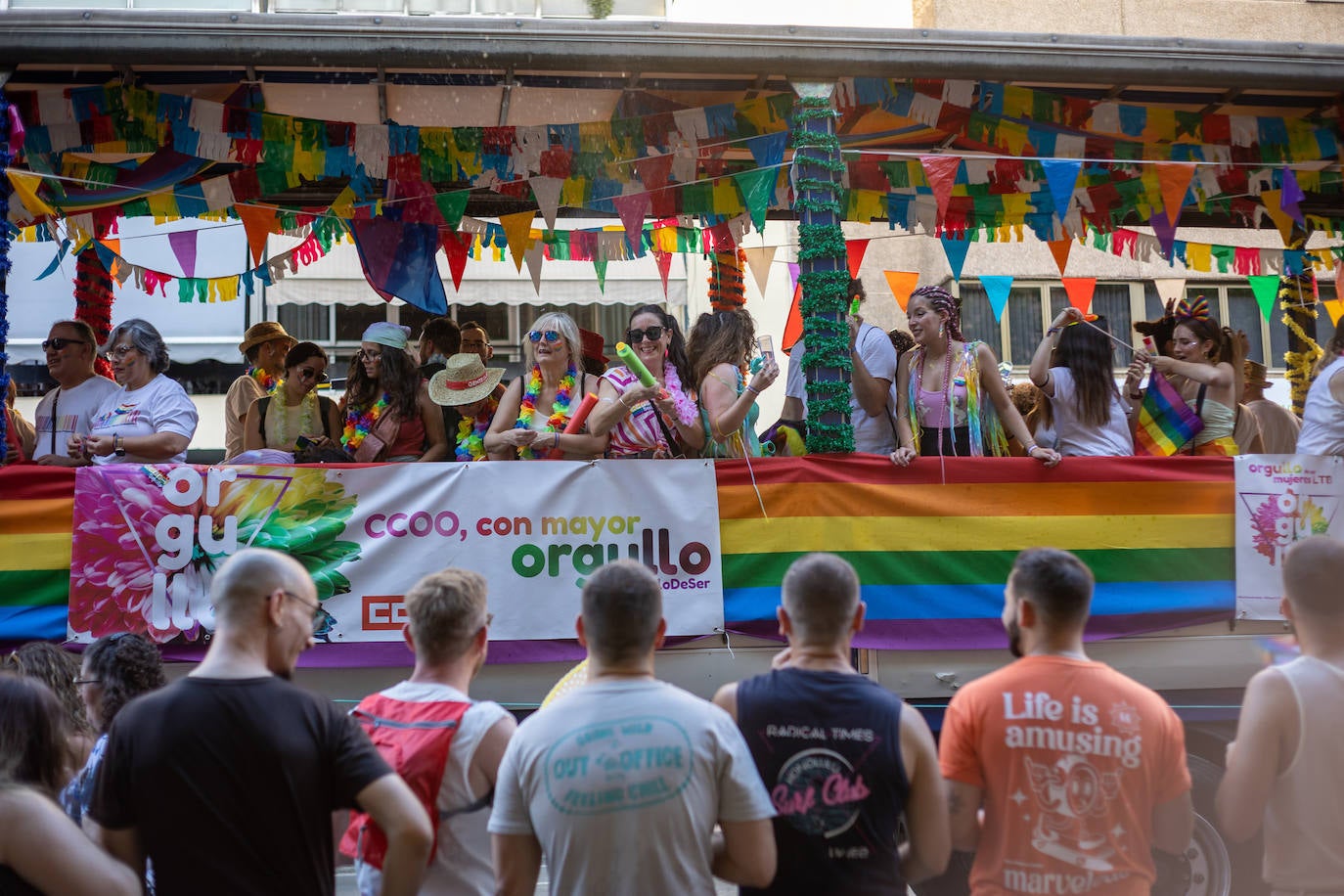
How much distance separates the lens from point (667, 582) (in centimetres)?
534

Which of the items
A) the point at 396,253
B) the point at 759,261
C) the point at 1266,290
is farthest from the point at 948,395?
the point at 1266,290

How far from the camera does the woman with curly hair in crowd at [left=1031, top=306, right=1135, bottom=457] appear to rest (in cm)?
609

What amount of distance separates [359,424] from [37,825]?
383 cm

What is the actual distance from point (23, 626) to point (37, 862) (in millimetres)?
2679

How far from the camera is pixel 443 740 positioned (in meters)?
3.08

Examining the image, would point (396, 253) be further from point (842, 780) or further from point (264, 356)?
point (842, 780)

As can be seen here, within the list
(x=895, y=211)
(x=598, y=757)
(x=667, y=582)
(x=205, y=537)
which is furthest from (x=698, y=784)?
(x=895, y=211)

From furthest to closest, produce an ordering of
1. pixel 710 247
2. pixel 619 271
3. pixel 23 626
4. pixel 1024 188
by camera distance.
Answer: pixel 619 271 < pixel 710 247 < pixel 1024 188 < pixel 23 626

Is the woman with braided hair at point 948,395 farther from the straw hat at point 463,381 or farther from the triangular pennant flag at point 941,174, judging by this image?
the straw hat at point 463,381

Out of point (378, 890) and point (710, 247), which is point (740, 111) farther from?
point (378, 890)

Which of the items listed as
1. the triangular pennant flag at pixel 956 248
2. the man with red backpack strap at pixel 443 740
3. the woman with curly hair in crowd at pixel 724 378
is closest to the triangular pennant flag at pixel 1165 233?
the triangular pennant flag at pixel 956 248

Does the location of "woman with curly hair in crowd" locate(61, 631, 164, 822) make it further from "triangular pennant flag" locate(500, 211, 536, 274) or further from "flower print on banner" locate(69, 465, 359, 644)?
"triangular pennant flag" locate(500, 211, 536, 274)

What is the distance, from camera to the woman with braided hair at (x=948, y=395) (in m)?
5.90

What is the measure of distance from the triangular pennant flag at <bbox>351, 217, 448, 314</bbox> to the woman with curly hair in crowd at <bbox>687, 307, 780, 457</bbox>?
6.37ft
